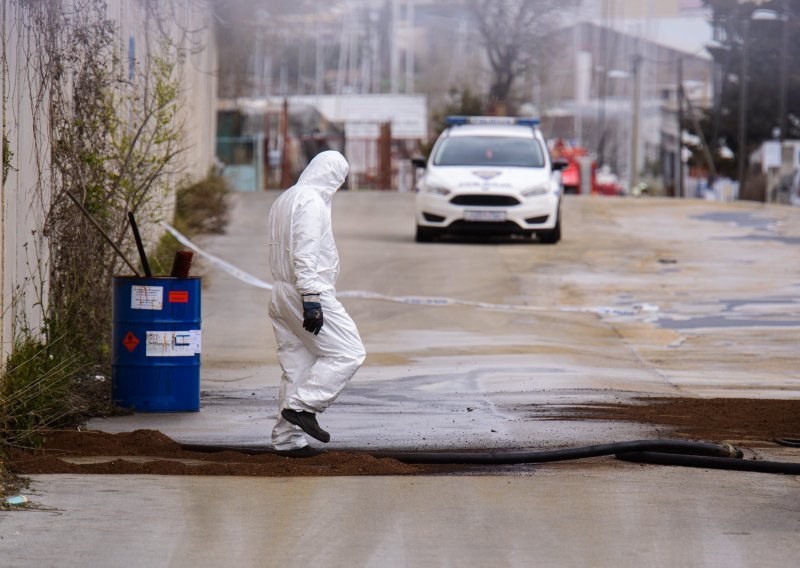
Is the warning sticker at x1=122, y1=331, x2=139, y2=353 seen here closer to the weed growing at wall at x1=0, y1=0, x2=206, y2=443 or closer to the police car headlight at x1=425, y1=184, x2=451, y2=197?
the weed growing at wall at x1=0, y1=0, x2=206, y2=443

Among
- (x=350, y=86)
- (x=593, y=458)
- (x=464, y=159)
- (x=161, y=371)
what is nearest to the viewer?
(x=593, y=458)

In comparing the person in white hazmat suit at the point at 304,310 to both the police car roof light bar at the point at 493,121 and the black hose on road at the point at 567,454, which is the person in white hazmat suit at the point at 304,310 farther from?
the police car roof light bar at the point at 493,121

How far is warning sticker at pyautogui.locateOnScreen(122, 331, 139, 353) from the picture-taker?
9109 millimetres

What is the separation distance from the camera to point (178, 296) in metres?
9.16

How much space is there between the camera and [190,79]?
22203 mm

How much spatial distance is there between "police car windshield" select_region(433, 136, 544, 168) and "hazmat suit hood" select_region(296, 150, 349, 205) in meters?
13.1

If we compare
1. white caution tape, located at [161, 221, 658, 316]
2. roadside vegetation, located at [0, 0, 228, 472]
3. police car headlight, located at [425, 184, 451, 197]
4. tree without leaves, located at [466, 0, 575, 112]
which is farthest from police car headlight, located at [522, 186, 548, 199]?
tree without leaves, located at [466, 0, 575, 112]

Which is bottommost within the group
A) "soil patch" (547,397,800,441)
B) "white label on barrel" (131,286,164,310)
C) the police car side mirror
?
"soil patch" (547,397,800,441)

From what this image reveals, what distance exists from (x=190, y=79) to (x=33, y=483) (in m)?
16.1

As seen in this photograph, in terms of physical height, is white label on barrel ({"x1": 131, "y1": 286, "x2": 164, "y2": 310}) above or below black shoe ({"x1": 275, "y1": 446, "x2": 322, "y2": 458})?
above

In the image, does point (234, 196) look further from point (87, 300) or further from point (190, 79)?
point (87, 300)

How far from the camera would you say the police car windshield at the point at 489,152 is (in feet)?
68.5

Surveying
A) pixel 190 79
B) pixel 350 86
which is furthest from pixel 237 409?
pixel 350 86

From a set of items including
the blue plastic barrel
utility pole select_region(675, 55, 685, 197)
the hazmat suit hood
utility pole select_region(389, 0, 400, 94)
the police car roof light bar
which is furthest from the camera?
utility pole select_region(389, 0, 400, 94)
